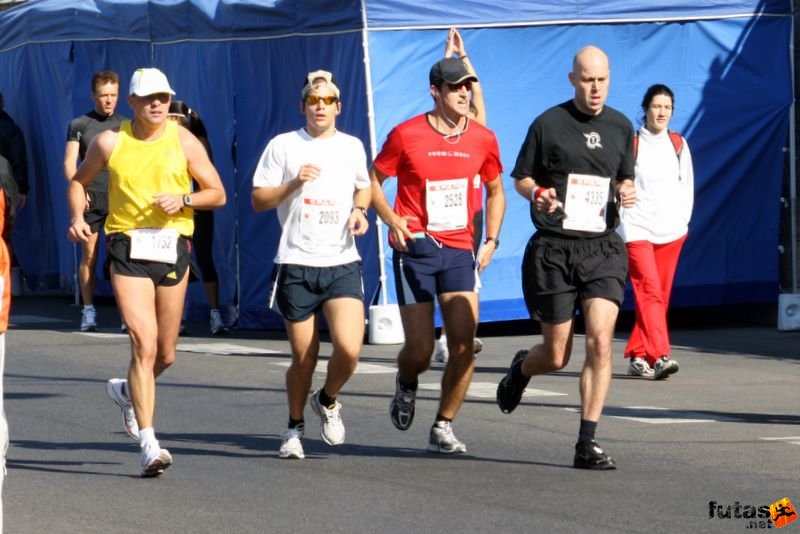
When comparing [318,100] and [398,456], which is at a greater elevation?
[318,100]

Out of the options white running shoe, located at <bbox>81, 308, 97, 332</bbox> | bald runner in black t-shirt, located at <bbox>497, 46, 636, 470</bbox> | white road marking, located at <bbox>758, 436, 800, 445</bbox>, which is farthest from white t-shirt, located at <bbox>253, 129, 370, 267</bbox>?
white running shoe, located at <bbox>81, 308, 97, 332</bbox>

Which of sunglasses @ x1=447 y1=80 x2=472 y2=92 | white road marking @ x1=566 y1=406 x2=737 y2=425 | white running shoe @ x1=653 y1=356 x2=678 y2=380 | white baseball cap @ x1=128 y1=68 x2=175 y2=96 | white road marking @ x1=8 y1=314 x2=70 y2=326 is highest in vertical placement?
white baseball cap @ x1=128 y1=68 x2=175 y2=96

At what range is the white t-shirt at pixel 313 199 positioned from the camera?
8.73 metres

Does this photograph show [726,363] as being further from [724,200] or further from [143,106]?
[143,106]

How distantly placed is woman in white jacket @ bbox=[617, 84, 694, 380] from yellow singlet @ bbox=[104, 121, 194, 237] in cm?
438

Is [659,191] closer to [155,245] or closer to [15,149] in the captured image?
[155,245]

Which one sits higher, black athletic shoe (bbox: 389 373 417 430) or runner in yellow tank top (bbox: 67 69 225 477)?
runner in yellow tank top (bbox: 67 69 225 477)

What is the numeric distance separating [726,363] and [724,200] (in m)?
2.69

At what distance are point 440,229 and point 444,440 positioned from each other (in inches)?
41.3

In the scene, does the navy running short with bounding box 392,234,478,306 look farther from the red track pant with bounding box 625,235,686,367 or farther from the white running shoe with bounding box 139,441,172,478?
the red track pant with bounding box 625,235,686,367

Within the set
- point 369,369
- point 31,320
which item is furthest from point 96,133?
point 369,369

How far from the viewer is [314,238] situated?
28.7 ft

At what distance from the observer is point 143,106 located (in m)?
8.45

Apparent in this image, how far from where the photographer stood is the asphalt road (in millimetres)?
7207
